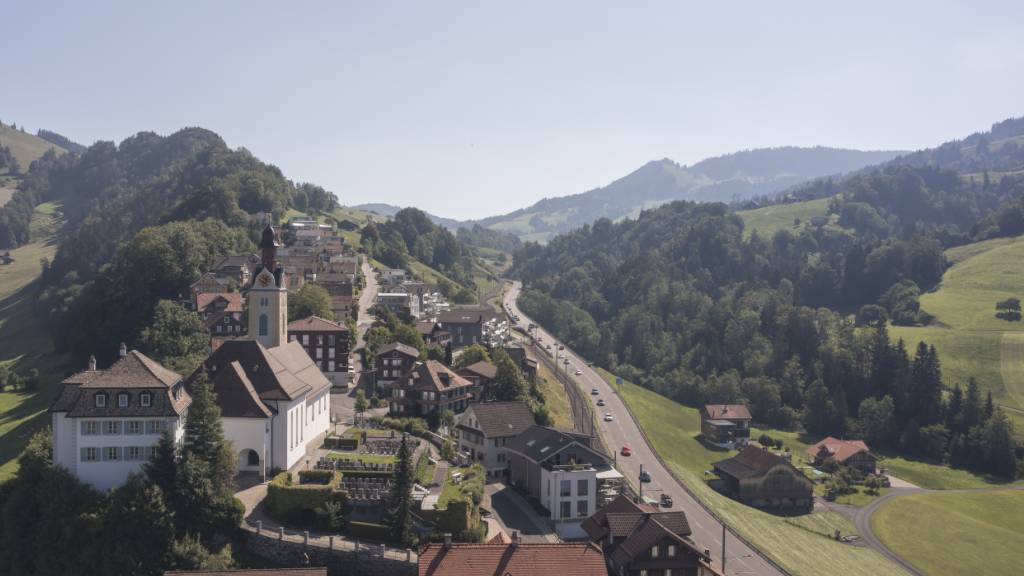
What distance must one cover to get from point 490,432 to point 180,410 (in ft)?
93.5

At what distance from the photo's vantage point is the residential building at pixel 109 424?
4450 centimetres

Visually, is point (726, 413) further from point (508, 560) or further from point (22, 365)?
point (22, 365)

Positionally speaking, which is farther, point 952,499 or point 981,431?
point 981,431

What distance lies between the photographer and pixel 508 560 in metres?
39.7

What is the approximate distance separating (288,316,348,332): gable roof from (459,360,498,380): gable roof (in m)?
13.5

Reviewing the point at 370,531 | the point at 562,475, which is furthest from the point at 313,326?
the point at 370,531

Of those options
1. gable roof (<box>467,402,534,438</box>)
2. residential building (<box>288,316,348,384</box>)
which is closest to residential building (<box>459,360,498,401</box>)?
gable roof (<box>467,402,534,438</box>)

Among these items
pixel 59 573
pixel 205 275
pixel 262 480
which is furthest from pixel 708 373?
pixel 59 573

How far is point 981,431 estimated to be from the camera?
126500mm

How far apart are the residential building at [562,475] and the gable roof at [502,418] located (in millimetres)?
1429

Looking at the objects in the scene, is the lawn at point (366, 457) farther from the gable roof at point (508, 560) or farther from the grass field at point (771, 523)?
the grass field at point (771, 523)

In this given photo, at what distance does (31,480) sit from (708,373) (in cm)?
14094

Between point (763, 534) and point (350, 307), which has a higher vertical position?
point (350, 307)

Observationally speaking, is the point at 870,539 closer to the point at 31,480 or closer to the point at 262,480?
the point at 262,480
